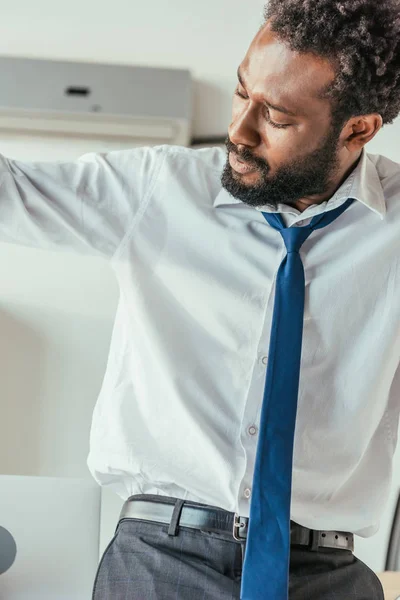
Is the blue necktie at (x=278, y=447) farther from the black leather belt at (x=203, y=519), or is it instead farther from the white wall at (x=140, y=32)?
the white wall at (x=140, y=32)

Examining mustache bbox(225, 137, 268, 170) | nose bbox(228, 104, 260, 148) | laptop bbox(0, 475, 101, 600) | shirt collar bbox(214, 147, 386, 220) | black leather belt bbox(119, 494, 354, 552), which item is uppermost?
nose bbox(228, 104, 260, 148)

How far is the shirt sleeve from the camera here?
3.79 ft

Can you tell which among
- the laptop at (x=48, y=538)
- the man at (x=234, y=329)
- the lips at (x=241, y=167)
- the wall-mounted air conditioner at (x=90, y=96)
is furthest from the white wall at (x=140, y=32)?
the laptop at (x=48, y=538)

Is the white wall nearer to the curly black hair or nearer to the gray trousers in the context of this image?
the curly black hair

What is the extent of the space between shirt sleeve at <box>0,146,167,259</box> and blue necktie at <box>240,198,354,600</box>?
0.24 metres

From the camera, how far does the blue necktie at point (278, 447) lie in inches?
45.6

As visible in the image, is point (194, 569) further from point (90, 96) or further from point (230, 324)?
point (90, 96)

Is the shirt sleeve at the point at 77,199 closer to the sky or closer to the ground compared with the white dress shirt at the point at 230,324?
closer to the sky

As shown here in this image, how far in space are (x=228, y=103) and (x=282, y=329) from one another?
28.5 inches

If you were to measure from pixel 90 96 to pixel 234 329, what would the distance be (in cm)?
66

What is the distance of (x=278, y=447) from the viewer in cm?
119

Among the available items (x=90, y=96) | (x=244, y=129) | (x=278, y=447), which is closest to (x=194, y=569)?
(x=278, y=447)

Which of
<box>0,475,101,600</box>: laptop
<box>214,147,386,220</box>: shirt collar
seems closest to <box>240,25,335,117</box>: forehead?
<box>214,147,386,220</box>: shirt collar

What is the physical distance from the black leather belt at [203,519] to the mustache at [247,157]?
52 centimetres
